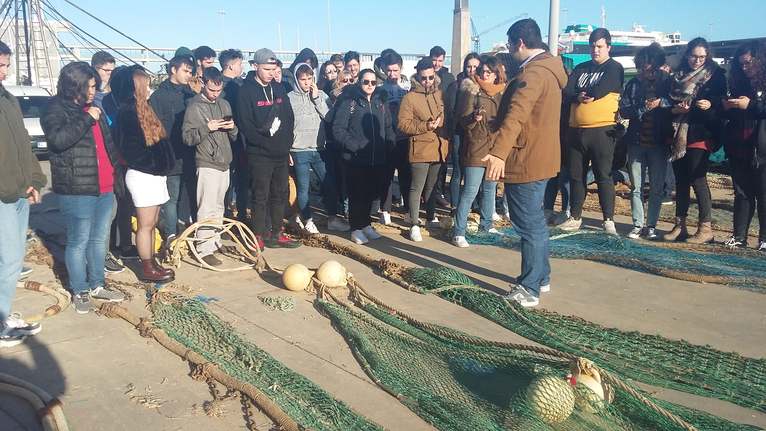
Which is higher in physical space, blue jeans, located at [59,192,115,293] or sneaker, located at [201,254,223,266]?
blue jeans, located at [59,192,115,293]

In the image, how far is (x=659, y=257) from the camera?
6.50 m

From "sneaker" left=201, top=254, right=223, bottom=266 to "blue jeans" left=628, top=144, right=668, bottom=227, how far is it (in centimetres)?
448

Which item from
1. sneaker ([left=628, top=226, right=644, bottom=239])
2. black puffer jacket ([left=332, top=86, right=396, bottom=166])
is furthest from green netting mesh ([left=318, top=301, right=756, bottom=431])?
sneaker ([left=628, top=226, right=644, bottom=239])

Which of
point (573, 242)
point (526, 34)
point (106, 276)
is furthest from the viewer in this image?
point (573, 242)

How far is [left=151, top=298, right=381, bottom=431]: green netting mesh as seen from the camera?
350 cm

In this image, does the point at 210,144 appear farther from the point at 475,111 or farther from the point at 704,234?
the point at 704,234

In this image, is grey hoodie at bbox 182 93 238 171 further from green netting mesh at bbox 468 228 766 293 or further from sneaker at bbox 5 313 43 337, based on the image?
green netting mesh at bbox 468 228 766 293

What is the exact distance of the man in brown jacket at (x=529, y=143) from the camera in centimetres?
502

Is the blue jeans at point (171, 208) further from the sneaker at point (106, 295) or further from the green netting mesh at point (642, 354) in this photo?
the green netting mesh at point (642, 354)

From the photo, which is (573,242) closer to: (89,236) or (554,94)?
→ (554,94)

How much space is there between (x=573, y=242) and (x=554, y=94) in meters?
2.40

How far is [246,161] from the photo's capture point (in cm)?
762

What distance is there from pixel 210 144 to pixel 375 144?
1.82m

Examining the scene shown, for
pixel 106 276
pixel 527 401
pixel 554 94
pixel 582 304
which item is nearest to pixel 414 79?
pixel 554 94
